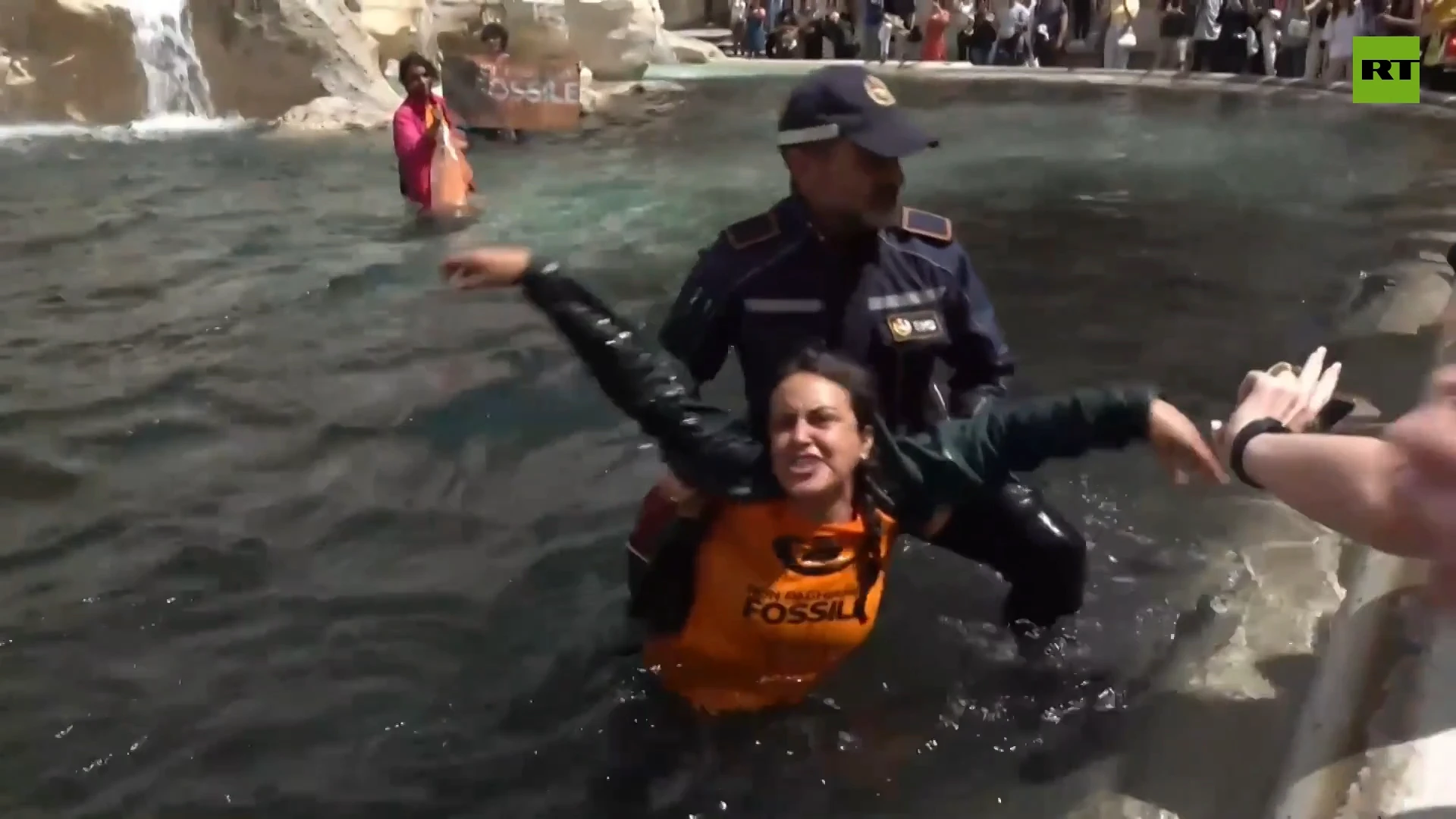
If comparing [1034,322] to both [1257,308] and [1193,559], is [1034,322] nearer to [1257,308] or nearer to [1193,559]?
[1257,308]

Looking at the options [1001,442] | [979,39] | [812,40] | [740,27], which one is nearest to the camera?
[1001,442]

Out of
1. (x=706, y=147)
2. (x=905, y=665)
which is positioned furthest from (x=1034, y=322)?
(x=706, y=147)

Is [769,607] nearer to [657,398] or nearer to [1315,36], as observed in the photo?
[657,398]

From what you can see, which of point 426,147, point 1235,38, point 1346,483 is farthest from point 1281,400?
point 1235,38

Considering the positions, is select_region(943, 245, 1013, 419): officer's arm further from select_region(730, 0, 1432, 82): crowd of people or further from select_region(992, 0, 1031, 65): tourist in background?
select_region(992, 0, 1031, 65): tourist in background

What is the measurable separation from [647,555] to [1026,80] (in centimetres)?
1645

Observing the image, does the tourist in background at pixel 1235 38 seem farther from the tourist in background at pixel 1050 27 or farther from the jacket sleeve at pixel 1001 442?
the jacket sleeve at pixel 1001 442

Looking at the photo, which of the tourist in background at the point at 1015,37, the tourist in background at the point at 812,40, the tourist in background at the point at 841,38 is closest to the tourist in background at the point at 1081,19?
the tourist in background at the point at 1015,37

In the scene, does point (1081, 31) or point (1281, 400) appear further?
point (1081, 31)

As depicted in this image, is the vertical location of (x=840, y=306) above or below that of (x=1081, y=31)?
below

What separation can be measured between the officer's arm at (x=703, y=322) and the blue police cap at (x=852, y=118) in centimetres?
39

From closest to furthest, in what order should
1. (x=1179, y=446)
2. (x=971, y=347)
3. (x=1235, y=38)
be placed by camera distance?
(x=1179, y=446)
(x=971, y=347)
(x=1235, y=38)

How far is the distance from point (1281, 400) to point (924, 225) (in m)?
1.04

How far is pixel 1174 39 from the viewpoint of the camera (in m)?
18.7
